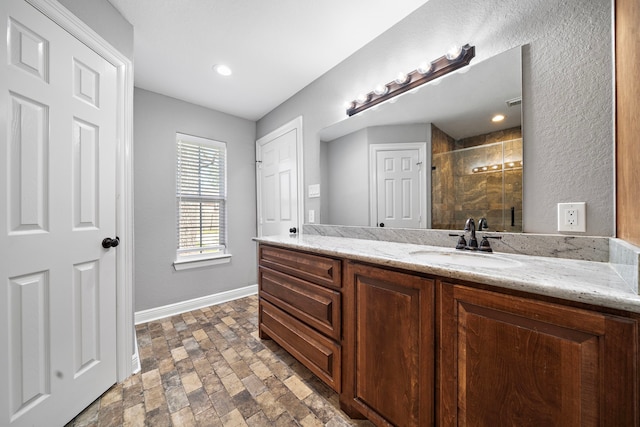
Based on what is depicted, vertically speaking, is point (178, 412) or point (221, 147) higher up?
point (221, 147)

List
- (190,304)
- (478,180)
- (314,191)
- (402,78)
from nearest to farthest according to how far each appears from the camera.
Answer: (478,180) → (402,78) → (314,191) → (190,304)

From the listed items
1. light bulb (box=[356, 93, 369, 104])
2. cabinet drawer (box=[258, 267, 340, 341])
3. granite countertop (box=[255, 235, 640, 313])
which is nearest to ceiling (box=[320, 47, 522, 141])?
light bulb (box=[356, 93, 369, 104])

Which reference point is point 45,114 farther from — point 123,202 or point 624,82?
point 624,82

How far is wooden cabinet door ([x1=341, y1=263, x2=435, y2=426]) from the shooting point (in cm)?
90

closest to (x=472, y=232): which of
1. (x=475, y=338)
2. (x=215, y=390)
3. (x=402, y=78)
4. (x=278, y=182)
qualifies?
(x=475, y=338)

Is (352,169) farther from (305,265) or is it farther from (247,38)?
(247,38)

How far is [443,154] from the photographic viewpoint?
143cm

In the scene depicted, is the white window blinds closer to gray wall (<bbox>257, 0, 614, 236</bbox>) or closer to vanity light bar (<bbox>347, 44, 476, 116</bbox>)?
vanity light bar (<bbox>347, 44, 476, 116</bbox>)

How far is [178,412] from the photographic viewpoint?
1.27 metres

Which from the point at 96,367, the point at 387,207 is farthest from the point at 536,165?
the point at 96,367

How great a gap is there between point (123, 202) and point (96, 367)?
99cm

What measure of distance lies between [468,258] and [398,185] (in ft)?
2.15

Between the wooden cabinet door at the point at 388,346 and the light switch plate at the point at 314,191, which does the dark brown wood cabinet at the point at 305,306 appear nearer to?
the wooden cabinet door at the point at 388,346

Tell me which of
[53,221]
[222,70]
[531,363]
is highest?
[222,70]
